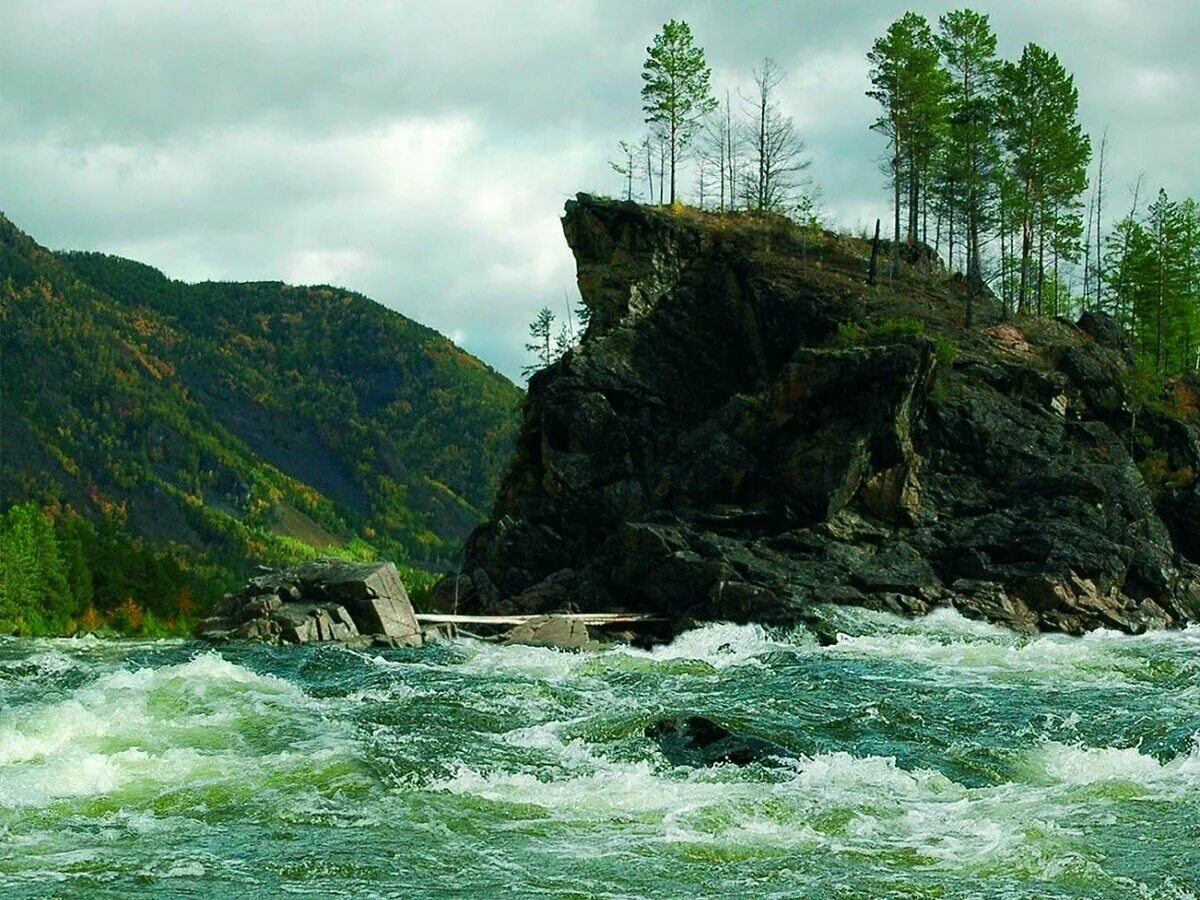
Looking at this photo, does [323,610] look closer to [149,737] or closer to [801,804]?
[149,737]

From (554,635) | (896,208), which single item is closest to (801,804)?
(554,635)

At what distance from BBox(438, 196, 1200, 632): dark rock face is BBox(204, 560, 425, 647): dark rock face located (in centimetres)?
961

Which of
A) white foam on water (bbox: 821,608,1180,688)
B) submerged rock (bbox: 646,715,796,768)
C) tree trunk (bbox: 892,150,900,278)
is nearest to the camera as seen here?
submerged rock (bbox: 646,715,796,768)

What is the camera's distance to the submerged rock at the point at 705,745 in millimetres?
19219

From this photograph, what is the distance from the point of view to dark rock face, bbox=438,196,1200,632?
148ft

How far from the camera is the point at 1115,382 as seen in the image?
56.8m

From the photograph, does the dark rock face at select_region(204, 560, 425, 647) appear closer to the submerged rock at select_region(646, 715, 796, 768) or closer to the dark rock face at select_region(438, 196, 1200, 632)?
the dark rock face at select_region(438, 196, 1200, 632)

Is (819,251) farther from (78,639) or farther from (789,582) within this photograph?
(78,639)

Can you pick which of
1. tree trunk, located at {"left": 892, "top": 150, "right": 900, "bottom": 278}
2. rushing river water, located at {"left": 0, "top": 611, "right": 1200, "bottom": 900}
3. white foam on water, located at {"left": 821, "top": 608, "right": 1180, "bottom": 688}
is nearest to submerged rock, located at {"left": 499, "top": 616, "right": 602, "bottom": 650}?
white foam on water, located at {"left": 821, "top": 608, "right": 1180, "bottom": 688}

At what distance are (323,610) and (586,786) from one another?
929 inches

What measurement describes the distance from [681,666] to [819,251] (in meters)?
40.5

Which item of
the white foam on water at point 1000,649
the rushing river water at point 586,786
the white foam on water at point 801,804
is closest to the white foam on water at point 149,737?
the rushing river water at point 586,786

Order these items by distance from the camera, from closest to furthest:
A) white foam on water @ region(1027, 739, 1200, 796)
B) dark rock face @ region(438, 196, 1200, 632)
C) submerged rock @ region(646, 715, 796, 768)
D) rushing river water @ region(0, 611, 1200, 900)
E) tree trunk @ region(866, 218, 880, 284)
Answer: rushing river water @ region(0, 611, 1200, 900), white foam on water @ region(1027, 739, 1200, 796), submerged rock @ region(646, 715, 796, 768), dark rock face @ region(438, 196, 1200, 632), tree trunk @ region(866, 218, 880, 284)

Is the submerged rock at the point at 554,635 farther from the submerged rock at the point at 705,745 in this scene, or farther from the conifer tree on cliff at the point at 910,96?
the conifer tree on cliff at the point at 910,96
